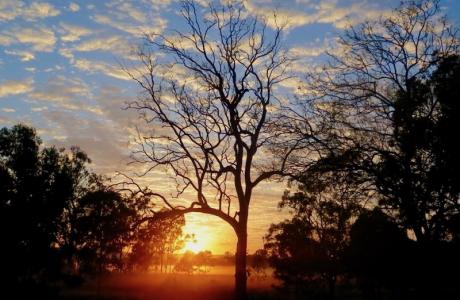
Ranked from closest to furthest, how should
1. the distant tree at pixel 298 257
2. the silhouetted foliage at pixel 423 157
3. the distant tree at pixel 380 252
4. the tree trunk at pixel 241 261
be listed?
the silhouetted foliage at pixel 423 157, the tree trunk at pixel 241 261, the distant tree at pixel 380 252, the distant tree at pixel 298 257

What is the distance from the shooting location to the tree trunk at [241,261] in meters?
21.2

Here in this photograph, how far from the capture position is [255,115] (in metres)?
23.6

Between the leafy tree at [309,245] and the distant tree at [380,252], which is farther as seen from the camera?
the leafy tree at [309,245]

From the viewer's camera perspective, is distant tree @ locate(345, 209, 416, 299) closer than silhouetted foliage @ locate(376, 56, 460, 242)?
No

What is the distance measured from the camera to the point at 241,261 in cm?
2167

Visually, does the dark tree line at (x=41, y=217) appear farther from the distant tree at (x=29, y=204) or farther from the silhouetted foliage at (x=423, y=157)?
the silhouetted foliage at (x=423, y=157)

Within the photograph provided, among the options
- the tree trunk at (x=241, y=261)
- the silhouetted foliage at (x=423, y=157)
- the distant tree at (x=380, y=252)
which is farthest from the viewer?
the distant tree at (x=380, y=252)

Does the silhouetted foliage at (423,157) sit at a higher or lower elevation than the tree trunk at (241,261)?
higher

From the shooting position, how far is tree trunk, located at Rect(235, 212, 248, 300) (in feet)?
69.7

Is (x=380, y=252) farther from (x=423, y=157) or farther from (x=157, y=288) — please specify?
(x=157, y=288)

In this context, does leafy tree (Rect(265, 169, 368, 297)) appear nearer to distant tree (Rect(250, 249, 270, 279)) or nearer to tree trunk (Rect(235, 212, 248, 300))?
distant tree (Rect(250, 249, 270, 279))

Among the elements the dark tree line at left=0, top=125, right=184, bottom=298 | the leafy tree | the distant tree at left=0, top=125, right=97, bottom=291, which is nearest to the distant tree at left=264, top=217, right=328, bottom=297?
the leafy tree

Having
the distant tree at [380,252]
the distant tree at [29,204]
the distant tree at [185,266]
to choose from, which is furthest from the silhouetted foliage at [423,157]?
the distant tree at [29,204]

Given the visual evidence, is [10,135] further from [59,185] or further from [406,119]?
[406,119]
